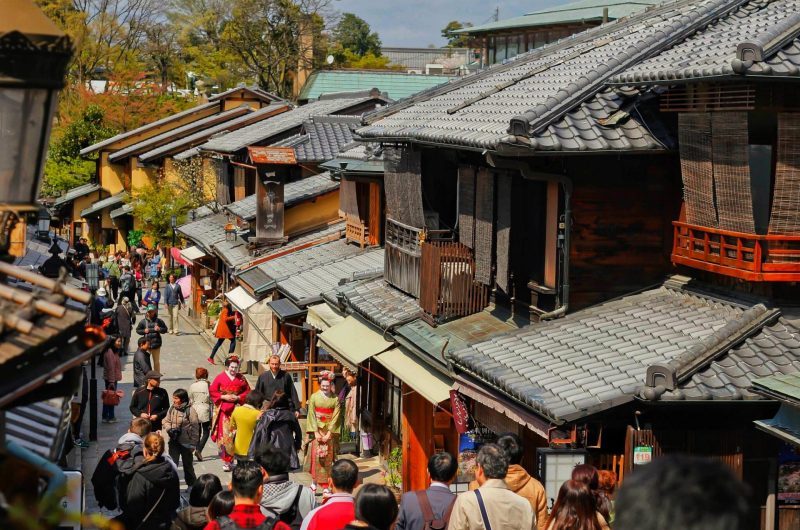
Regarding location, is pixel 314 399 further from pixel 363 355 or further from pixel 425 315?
pixel 425 315

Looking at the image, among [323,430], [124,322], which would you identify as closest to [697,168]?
[323,430]

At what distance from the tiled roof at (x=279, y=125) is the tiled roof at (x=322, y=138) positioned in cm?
71

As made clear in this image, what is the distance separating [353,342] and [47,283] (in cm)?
1362

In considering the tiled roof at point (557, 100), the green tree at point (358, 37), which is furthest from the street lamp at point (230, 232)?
the green tree at point (358, 37)

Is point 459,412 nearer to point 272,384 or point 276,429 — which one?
point 276,429

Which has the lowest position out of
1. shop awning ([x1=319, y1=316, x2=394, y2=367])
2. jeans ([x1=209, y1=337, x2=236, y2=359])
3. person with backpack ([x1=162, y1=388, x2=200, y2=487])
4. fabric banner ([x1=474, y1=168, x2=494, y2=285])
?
jeans ([x1=209, y1=337, x2=236, y2=359])

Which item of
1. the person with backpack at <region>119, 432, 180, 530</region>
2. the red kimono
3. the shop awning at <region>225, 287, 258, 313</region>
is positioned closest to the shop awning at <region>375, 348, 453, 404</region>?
the red kimono

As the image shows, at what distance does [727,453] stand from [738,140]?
299 cm

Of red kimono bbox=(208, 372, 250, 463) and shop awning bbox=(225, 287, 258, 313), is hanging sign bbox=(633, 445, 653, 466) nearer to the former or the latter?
red kimono bbox=(208, 372, 250, 463)

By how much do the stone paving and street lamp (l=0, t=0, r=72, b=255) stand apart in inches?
395

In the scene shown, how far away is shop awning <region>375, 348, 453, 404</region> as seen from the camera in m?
14.5

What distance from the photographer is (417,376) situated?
50.6 ft

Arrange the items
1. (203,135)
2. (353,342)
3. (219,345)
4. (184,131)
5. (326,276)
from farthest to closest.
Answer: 1. (184,131)
2. (203,135)
3. (219,345)
4. (326,276)
5. (353,342)

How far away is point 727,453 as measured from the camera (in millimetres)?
11109
